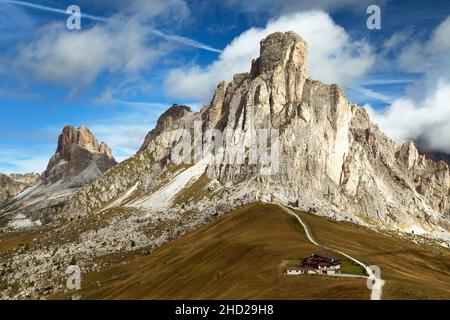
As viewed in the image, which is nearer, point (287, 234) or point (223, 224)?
point (287, 234)

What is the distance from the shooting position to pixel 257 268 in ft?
357

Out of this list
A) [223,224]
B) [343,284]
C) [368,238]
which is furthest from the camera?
[223,224]

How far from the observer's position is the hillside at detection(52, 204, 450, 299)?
83.8 metres

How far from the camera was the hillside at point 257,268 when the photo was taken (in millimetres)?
83750

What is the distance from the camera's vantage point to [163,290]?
126 meters

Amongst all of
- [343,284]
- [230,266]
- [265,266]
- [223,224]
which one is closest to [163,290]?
[230,266]

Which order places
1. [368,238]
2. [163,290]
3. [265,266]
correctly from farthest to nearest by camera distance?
[368,238] < [163,290] < [265,266]

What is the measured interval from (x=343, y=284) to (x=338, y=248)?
52.1 meters

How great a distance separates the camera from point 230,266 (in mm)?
126000

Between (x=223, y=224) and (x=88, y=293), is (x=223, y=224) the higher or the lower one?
the higher one
